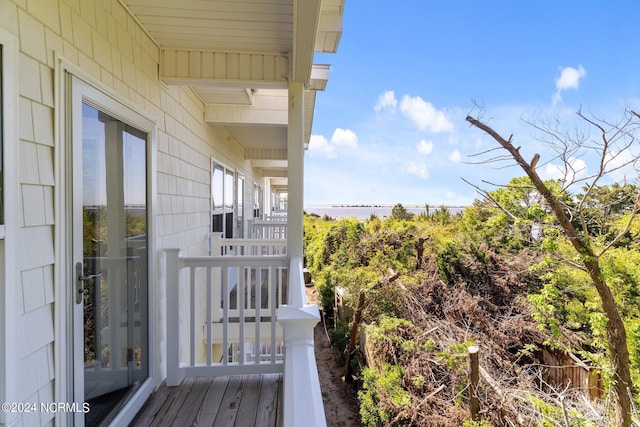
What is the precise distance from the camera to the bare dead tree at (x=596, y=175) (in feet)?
13.6

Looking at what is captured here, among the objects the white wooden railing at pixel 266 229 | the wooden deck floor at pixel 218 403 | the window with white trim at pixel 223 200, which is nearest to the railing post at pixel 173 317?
the wooden deck floor at pixel 218 403

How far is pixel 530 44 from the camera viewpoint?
12.8 meters

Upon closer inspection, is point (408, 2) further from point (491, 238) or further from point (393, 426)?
point (393, 426)

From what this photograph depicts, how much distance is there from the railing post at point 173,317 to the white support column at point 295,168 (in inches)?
38.3

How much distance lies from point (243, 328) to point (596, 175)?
505cm

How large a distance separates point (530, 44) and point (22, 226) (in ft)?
54.6

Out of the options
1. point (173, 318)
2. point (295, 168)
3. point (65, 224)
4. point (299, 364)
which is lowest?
point (173, 318)

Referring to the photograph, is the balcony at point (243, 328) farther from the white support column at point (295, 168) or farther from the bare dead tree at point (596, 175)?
the bare dead tree at point (596, 175)

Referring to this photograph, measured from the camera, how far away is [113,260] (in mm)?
2012

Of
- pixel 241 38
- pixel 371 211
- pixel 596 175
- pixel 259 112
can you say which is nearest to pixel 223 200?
pixel 259 112

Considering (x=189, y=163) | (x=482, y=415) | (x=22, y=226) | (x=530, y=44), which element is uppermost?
(x=530, y=44)

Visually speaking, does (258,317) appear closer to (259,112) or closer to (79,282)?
(79,282)

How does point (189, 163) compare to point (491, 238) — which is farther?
point (491, 238)

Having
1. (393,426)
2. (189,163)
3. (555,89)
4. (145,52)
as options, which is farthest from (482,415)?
(555,89)
